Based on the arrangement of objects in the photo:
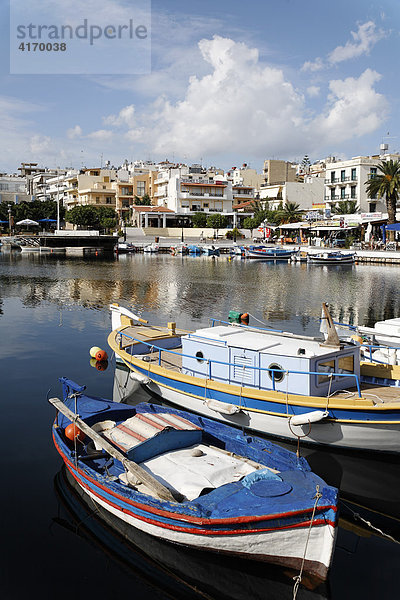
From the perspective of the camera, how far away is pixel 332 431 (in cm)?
1221

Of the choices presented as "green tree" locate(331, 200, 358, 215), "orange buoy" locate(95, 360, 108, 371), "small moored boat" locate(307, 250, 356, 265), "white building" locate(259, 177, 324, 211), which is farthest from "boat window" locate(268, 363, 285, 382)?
"white building" locate(259, 177, 324, 211)

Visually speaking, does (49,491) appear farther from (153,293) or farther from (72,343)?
(153,293)

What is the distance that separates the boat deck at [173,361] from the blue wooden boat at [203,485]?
3.60 metres

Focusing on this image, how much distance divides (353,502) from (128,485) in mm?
4775

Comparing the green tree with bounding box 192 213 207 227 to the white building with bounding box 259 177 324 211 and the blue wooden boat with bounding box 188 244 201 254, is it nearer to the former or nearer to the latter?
the white building with bounding box 259 177 324 211

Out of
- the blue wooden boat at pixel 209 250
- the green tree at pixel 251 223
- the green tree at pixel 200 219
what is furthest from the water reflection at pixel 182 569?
the green tree at pixel 200 219

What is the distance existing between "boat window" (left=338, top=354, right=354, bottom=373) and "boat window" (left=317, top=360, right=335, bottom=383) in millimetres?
266

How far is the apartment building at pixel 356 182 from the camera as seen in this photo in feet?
290

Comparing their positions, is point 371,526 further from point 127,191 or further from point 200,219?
point 127,191

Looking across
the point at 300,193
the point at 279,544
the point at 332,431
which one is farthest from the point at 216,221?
the point at 279,544

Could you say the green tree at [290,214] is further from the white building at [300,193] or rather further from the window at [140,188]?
the window at [140,188]

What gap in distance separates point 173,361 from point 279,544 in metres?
9.11

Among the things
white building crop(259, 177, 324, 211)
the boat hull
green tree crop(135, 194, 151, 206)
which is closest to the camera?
the boat hull

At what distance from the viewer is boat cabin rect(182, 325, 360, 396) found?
42.2 ft
